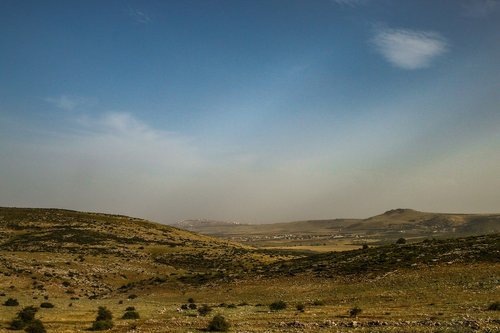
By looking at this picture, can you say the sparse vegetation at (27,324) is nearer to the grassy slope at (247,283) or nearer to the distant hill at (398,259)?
the grassy slope at (247,283)

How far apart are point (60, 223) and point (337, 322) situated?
11596cm

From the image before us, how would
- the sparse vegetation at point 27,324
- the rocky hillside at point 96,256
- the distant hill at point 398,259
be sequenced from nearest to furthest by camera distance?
the sparse vegetation at point 27,324, the distant hill at point 398,259, the rocky hillside at point 96,256

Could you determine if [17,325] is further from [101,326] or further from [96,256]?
[96,256]

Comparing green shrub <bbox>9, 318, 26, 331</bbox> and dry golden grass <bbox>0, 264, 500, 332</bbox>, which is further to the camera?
green shrub <bbox>9, 318, 26, 331</bbox>

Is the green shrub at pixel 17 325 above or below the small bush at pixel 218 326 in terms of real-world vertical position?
below

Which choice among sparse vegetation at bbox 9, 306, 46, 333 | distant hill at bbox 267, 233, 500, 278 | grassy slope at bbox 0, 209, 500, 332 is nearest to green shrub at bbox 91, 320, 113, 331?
grassy slope at bbox 0, 209, 500, 332

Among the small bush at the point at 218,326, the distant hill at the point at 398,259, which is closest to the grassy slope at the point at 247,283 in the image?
the distant hill at the point at 398,259

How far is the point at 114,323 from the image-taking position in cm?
2752

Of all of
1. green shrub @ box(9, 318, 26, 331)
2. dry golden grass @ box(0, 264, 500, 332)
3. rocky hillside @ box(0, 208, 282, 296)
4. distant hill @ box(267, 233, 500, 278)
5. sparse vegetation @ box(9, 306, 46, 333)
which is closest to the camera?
dry golden grass @ box(0, 264, 500, 332)

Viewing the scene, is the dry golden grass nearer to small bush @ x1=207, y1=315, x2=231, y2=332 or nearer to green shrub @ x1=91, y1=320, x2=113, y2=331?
green shrub @ x1=91, y1=320, x2=113, y2=331

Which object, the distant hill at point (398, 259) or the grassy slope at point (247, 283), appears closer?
the grassy slope at point (247, 283)

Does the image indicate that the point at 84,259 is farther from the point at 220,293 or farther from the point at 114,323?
the point at 114,323

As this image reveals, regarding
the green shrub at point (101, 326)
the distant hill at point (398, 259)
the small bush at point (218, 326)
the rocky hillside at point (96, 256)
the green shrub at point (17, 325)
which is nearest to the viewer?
the small bush at point (218, 326)

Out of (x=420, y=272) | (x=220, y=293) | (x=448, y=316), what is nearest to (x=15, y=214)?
(x=220, y=293)
